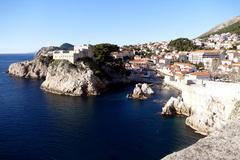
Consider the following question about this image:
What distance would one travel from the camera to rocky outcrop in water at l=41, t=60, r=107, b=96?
68.2 m

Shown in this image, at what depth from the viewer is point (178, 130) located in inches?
1543

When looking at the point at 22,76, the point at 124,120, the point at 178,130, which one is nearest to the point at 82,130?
the point at 124,120

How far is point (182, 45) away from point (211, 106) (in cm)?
9840

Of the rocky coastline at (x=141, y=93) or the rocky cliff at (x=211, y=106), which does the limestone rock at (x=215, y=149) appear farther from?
the rocky coastline at (x=141, y=93)

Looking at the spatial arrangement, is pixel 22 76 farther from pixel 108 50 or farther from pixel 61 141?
pixel 61 141

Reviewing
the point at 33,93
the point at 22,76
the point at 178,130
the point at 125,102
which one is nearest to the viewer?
the point at 178,130

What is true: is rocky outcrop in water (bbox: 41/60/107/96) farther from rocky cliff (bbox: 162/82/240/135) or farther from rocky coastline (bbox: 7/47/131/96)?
rocky cliff (bbox: 162/82/240/135)

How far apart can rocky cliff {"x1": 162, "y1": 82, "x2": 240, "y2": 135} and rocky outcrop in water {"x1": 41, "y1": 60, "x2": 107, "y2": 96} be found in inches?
1122

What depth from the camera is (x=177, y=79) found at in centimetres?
7362

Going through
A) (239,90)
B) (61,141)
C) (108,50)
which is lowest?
(61,141)

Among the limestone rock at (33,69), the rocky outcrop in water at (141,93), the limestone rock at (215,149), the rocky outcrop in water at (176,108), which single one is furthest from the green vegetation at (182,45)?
the limestone rock at (215,149)

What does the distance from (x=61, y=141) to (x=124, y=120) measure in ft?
41.0

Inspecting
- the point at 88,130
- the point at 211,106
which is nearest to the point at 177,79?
the point at 211,106

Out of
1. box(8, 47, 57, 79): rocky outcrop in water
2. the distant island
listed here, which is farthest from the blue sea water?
box(8, 47, 57, 79): rocky outcrop in water
